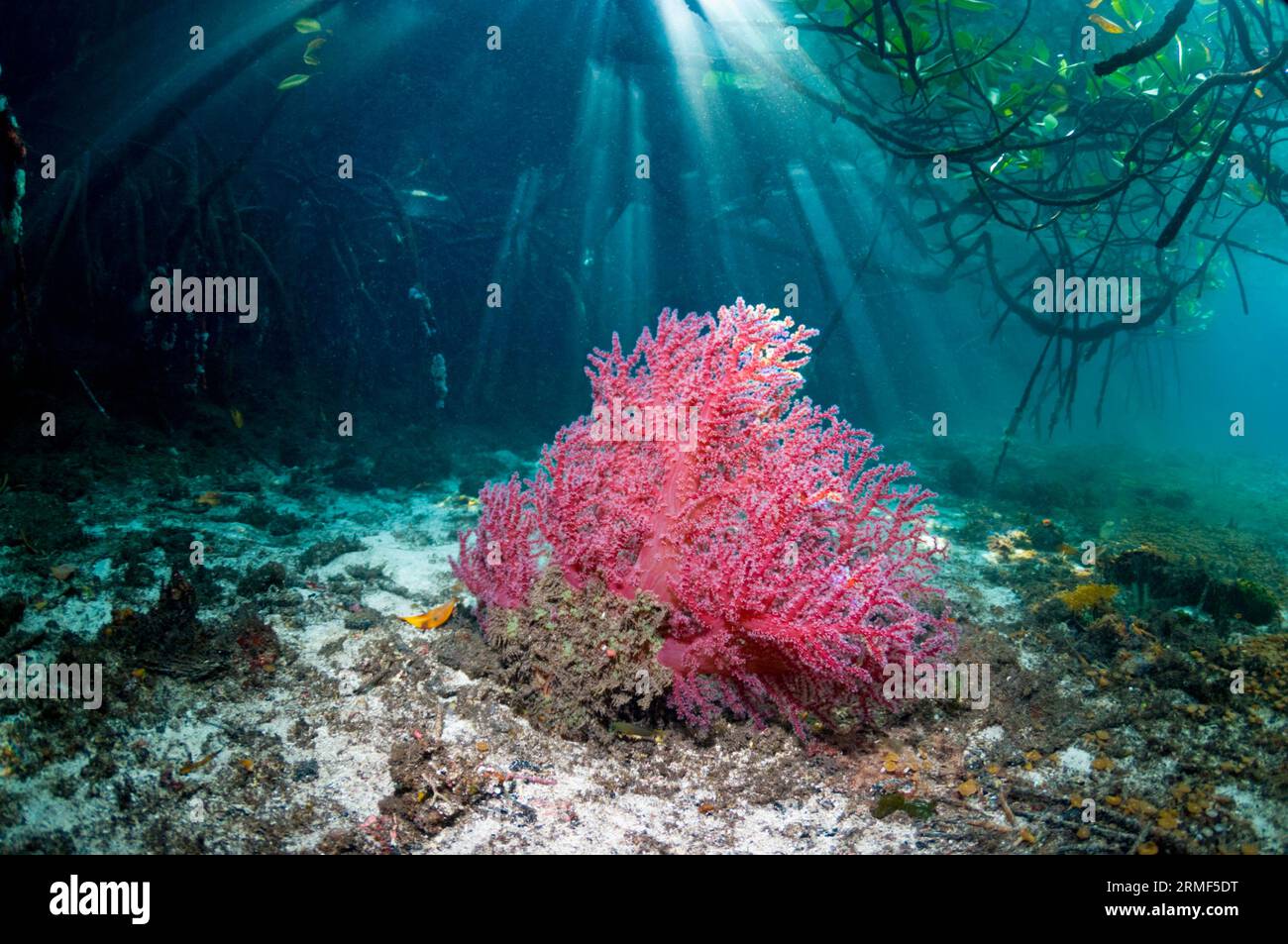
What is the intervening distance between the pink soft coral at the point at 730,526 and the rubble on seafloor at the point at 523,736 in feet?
0.77

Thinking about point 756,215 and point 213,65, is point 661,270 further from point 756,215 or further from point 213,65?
point 213,65

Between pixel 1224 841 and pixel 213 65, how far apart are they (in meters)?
12.9

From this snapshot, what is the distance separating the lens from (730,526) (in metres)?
3.08

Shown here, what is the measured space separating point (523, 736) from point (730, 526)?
4.82 ft

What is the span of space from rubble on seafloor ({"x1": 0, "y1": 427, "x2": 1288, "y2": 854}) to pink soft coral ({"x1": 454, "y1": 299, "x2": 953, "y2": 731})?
233mm

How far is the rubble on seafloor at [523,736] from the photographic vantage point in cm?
220

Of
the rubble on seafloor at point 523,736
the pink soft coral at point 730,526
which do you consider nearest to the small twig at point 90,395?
the rubble on seafloor at point 523,736

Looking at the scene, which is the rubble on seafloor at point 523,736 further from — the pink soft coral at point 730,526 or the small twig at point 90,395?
the small twig at point 90,395

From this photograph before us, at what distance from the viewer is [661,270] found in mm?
15586

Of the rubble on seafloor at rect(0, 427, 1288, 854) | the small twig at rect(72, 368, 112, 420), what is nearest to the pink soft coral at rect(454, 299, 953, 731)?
the rubble on seafloor at rect(0, 427, 1288, 854)

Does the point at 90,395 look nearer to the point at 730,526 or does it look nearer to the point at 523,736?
the point at 523,736

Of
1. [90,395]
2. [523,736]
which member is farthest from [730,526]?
[90,395]

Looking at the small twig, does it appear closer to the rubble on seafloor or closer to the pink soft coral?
the rubble on seafloor
